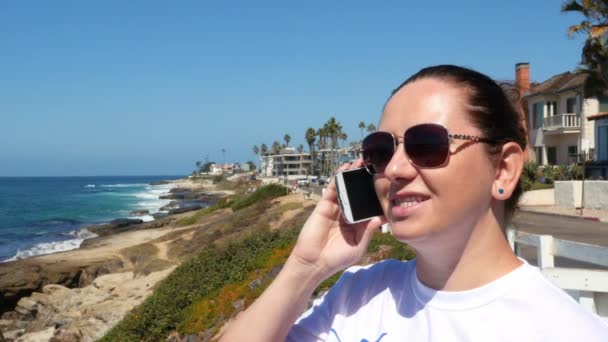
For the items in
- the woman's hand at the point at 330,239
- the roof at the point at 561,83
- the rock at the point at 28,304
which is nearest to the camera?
the woman's hand at the point at 330,239

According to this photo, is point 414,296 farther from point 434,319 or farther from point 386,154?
point 386,154

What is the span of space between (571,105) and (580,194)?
42.1ft

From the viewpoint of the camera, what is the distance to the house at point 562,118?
3203 cm

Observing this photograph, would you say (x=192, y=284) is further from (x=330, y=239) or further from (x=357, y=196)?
(x=357, y=196)

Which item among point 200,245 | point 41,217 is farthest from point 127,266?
point 41,217

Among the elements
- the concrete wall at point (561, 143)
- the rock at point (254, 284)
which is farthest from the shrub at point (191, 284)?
the concrete wall at point (561, 143)

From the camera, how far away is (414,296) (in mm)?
1737

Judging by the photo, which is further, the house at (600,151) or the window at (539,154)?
the window at (539,154)

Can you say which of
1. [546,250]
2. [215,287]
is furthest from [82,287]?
[546,250]

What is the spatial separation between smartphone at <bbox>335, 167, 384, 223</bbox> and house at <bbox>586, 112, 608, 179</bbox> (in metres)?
28.9

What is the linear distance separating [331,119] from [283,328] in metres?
83.1

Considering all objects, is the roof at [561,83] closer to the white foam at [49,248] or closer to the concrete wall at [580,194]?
the concrete wall at [580,194]

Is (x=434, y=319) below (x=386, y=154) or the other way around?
below

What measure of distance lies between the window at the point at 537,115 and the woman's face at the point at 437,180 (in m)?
37.7
